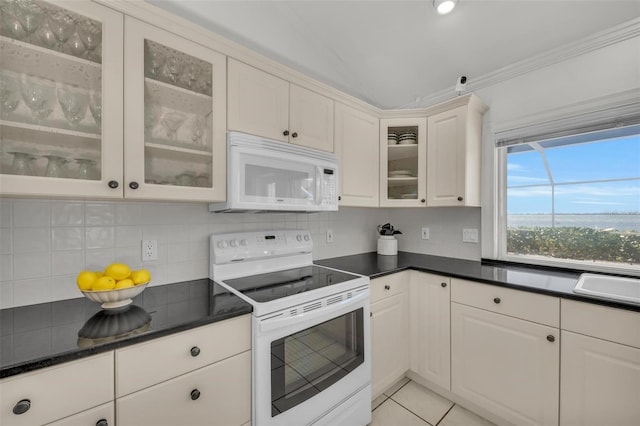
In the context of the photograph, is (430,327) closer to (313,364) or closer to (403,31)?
(313,364)

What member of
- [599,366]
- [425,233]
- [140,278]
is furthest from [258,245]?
[599,366]

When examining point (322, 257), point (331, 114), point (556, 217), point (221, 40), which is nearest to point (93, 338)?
point (221, 40)

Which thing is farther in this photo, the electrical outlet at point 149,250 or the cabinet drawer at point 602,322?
the electrical outlet at point 149,250

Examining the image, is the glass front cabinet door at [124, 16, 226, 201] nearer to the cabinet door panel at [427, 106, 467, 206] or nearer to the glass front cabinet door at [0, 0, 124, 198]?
the glass front cabinet door at [0, 0, 124, 198]

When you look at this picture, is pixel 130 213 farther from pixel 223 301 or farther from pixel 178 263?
pixel 223 301

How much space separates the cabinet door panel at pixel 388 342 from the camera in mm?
1787

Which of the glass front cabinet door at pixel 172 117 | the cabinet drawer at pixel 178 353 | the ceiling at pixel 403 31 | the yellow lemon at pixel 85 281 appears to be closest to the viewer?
the cabinet drawer at pixel 178 353

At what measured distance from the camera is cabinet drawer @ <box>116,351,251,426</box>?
3.10 feet

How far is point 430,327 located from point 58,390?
196cm

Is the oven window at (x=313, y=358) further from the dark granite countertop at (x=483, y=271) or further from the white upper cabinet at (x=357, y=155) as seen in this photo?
the white upper cabinet at (x=357, y=155)

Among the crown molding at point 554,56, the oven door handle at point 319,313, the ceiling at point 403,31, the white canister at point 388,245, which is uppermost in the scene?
the ceiling at point 403,31

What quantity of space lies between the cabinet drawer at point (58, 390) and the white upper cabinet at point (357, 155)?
156 cm

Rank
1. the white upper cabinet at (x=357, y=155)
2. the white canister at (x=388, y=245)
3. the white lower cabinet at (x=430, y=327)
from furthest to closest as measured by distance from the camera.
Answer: the white canister at (x=388, y=245)
the white upper cabinet at (x=357, y=155)
the white lower cabinet at (x=430, y=327)

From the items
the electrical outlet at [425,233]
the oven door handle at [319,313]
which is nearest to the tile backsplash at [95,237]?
the oven door handle at [319,313]
